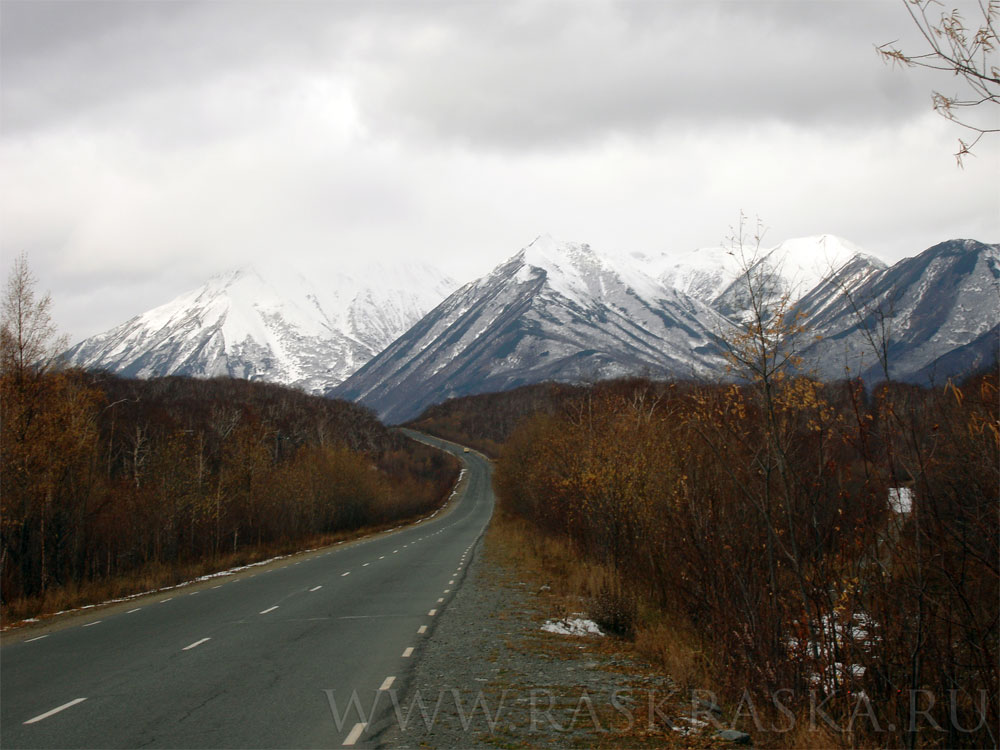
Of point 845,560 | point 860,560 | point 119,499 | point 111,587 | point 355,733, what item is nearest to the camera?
point 860,560

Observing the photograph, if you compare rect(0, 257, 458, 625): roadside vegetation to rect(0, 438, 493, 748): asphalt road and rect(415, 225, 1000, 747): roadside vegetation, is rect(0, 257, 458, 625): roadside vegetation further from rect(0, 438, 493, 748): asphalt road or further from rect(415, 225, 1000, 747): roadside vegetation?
rect(415, 225, 1000, 747): roadside vegetation

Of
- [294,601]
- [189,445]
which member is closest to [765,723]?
[294,601]

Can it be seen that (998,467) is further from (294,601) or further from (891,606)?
(294,601)

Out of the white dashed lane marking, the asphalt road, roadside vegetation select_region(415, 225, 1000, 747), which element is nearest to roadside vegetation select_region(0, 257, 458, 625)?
the asphalt road

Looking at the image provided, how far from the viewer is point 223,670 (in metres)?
10.9

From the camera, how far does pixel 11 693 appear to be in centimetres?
1009

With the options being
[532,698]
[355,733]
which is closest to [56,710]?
[355,733]

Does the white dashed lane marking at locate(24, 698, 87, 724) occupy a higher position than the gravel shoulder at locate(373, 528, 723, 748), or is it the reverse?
the white dashed lane marking at locate(24, 698, 87, 724)

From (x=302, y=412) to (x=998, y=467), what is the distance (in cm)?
14216

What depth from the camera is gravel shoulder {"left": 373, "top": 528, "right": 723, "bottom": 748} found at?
7.72 metres

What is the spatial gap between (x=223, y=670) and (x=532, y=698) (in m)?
4.65

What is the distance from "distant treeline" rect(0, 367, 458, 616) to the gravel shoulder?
15.5 m

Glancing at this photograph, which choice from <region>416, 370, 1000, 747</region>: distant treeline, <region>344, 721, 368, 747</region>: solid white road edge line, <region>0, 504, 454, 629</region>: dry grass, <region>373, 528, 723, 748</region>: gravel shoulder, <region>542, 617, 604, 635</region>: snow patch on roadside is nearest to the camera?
<region>416, 370, 1000, 747</region>: distant treeline

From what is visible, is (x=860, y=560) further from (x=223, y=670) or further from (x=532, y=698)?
(x=223, y=670)
